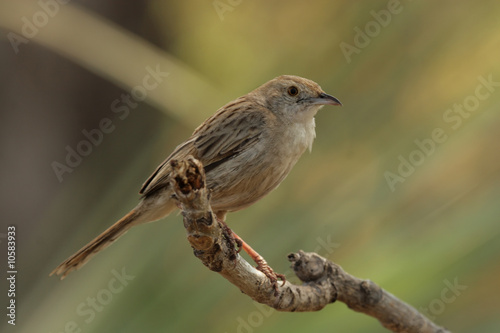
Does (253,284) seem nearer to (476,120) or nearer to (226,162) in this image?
(226,162)

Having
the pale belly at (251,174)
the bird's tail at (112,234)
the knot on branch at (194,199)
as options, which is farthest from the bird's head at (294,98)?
the knot on branch at (194,199)

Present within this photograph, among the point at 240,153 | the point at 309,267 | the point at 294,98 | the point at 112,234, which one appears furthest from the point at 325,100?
the point at 112,234

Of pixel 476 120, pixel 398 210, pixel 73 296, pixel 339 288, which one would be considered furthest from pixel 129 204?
pixel 476 120

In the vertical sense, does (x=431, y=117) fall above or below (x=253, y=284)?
above

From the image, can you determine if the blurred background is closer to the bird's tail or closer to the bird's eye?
the bird's tail

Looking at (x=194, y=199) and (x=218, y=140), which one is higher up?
(x=218, y=140)

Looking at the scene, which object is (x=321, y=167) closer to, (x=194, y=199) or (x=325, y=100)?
(x=325, y=100)
